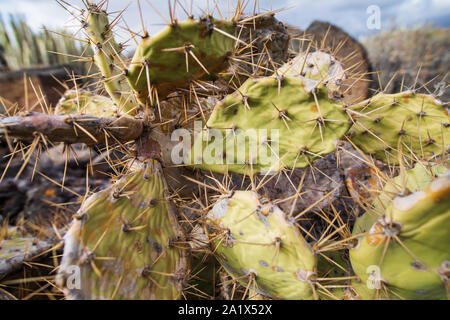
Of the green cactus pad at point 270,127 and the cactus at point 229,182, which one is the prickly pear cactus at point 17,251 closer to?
the cactus at point 229,182

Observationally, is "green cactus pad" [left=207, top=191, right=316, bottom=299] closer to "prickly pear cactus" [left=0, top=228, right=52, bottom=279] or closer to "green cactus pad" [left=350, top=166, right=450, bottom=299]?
"green cactus pad" [left=350, top=166, right=450, bottom=299]

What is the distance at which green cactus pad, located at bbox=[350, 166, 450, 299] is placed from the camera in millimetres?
675

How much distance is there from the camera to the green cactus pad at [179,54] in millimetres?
898

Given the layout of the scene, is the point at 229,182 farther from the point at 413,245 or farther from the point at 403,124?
the point at 403,124

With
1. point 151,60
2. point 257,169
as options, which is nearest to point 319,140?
point 257,169

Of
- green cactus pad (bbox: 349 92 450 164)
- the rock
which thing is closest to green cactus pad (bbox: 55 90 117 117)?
green cactus pad (bbox: 349 92 450 164)

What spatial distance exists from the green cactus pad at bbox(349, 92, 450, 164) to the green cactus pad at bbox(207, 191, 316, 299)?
2.12 ft

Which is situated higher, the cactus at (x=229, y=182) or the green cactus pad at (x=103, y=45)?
the green cactus pad at (x=103, y=45)

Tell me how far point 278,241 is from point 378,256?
10.4 inches

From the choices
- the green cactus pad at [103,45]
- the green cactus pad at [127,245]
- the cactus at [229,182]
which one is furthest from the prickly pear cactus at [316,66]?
the green cactus pad at [127,245]

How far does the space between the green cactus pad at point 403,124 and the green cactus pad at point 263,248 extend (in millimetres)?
646

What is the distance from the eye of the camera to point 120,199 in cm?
98

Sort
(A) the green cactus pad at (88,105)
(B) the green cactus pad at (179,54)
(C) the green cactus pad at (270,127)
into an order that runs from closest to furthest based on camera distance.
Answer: (B) the green cactus pad at (179,54) < (C) the green cactus pad at (270,127) < (A) the green cactus pad at (88,105)
